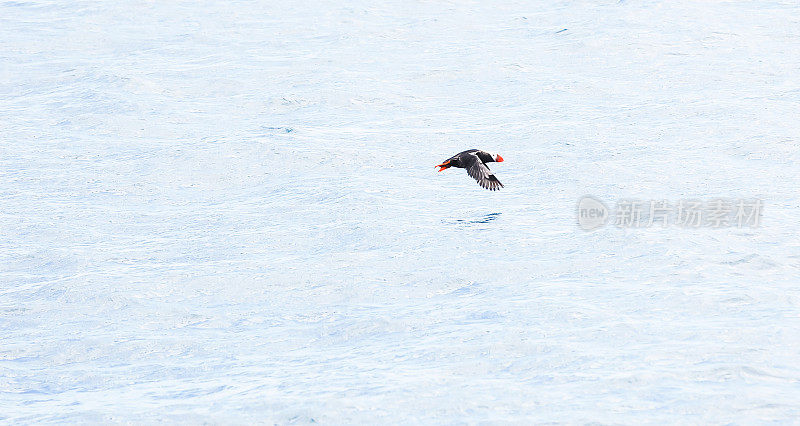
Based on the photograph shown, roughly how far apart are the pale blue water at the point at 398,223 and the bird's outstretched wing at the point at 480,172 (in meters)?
0.45

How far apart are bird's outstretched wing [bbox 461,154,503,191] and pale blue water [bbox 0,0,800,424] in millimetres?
445

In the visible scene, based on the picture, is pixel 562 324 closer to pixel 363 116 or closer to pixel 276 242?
pixel 276 242

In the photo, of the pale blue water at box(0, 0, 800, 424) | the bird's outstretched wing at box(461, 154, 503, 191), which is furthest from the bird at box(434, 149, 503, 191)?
the pale blue water at box(0, 0, 800, 424)

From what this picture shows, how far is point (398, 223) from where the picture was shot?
1444cm

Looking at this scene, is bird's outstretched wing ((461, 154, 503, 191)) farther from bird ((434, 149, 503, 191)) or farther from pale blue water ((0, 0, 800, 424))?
pale blue water ((0, 0, 800, 424))

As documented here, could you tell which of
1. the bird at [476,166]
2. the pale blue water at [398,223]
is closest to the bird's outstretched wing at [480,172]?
the bird at [476,166]

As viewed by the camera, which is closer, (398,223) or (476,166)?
(398,223)

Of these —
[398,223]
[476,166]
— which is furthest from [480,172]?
[398,223]

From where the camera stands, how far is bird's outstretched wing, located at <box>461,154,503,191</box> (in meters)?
15.0

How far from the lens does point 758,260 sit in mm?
12180

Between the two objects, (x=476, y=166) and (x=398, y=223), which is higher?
(x=476, y=166)

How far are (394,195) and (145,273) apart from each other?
4060 millimetres

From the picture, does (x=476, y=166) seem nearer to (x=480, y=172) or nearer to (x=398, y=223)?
(x=480, y=172)

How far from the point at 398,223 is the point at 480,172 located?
4.85ft
